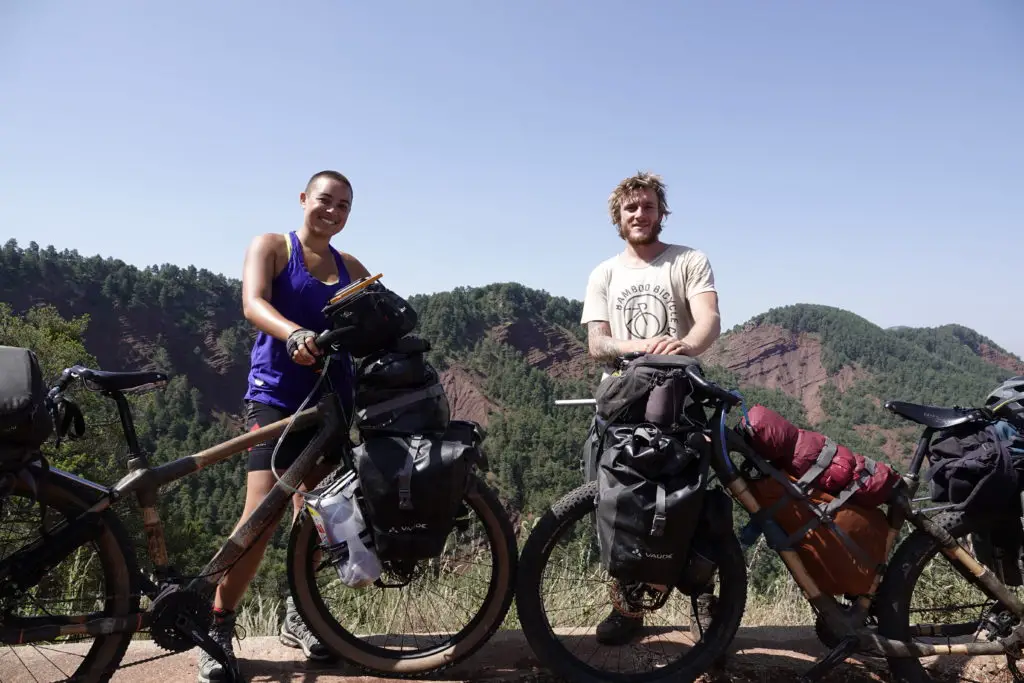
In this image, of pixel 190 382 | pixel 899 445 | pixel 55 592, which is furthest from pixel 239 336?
pixel 55 592

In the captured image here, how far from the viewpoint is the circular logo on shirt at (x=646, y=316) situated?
293 centimetres

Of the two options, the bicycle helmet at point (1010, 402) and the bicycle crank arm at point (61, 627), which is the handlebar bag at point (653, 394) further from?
the bicycle crank arm at point (61, 627)

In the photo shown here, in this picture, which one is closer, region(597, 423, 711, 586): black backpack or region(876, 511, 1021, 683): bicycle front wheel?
region(597, 423, 711, 586): black backpack

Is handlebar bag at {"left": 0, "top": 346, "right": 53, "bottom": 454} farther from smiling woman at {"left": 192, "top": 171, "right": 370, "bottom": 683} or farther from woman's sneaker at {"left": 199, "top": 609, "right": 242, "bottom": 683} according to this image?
woman's sneaker at {"left": 199, "top": 609, "right": 242, "bottom": 683}

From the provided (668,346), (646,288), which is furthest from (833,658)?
(646,288)

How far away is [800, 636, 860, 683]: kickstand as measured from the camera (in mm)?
2438

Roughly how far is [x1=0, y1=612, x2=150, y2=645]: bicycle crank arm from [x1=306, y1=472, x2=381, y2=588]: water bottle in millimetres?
699

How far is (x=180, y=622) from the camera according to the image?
2398 millimetres

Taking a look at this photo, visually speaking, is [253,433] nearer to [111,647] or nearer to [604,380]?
[111,647]

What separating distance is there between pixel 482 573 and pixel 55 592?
1.79 m

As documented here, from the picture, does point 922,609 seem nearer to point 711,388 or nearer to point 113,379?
point 711,388

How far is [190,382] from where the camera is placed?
3295 inches

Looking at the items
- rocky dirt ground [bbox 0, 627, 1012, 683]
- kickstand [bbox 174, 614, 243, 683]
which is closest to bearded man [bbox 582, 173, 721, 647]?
rocky dirt ground [bbox 0, 627, 1012, 683]

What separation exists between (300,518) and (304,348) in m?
0.73
